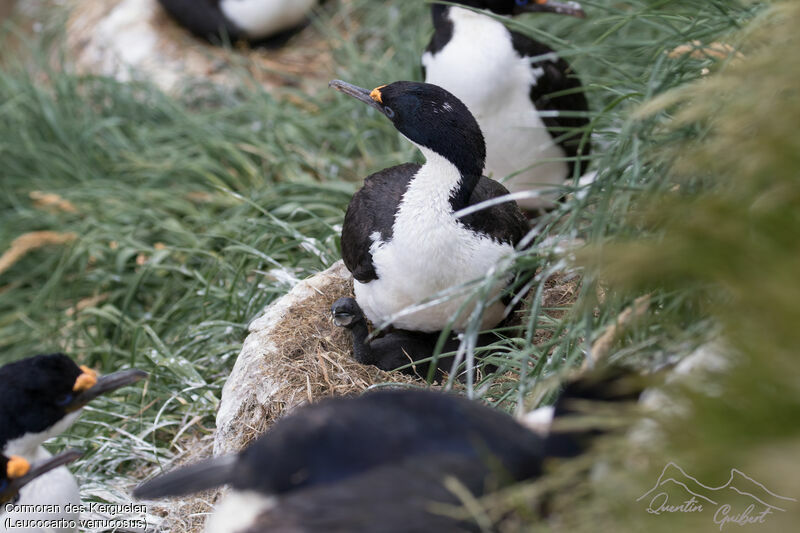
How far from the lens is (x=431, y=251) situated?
10.3 feet

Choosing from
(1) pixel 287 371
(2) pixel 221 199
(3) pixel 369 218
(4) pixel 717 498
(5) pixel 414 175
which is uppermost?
(4) pixel 717 498

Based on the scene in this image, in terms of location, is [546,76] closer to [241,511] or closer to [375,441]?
[375,441]

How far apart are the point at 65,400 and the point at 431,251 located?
136 centimetres

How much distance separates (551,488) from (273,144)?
4.30m

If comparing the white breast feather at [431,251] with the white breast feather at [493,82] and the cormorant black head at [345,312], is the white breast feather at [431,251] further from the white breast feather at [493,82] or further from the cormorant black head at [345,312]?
the white breast feather at [493,82]

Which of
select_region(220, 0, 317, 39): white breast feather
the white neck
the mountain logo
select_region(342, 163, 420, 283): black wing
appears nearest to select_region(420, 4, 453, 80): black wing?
select_region(342, 163, 420, 283): black wing

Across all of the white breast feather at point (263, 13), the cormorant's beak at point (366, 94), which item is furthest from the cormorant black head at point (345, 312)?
the white breast feather at point (263, 13)

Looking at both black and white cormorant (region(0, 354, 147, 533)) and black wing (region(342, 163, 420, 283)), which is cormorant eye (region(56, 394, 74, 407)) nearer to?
black and white cormorant (region(0, 354, 147, 533))

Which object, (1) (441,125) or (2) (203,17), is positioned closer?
(1) (441,125)

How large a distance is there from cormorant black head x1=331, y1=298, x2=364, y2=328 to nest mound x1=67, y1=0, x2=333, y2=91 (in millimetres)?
3805

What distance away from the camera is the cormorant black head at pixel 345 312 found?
341 centimetres

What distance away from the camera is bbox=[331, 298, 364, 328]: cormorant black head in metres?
3.41

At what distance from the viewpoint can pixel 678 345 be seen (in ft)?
6.89

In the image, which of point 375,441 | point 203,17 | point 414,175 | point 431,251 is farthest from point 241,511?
point 203,17
